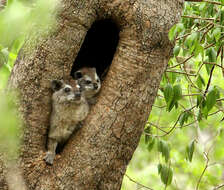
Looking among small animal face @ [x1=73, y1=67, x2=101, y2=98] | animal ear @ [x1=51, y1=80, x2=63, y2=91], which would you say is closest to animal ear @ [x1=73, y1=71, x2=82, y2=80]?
small animal face @ [x1=73, y1=67, x2=101, y2=98]

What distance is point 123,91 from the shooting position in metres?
4.11

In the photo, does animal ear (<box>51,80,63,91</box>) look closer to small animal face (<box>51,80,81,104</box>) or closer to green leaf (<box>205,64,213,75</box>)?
small animal face (<box>51,80,81,104</box>)

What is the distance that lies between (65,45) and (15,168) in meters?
1.34

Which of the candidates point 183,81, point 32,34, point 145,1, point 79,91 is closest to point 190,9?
point 183,81

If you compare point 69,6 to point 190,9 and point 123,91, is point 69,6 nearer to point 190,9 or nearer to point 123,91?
point 123,91

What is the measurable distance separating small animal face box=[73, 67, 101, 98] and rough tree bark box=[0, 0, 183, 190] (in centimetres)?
61

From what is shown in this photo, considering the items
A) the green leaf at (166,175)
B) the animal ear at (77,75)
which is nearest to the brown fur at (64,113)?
the animal ear at (77,75)

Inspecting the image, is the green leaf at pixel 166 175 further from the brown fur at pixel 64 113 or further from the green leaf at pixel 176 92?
the brown fur at pixel 64 113

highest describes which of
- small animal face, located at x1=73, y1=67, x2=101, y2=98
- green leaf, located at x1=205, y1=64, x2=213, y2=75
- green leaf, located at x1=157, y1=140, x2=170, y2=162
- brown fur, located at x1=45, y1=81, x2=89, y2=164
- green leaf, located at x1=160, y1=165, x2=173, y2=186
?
green leaf, located at x1=205, y1=64, x2=213, y2=75

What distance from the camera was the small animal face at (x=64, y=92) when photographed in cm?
400

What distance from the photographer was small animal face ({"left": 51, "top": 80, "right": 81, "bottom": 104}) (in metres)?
4.00

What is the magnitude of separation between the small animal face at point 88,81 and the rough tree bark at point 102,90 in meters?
0.61

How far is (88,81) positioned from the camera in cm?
503

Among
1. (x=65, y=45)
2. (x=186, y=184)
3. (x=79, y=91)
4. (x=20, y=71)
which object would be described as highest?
(x=65, y=45)
